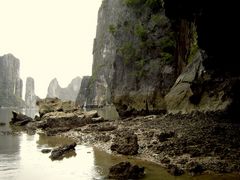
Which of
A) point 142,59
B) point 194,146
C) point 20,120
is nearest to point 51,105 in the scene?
point 20,120

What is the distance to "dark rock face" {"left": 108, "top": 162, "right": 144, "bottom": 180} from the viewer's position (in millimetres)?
13727

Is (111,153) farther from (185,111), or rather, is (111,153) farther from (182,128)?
(185,111)

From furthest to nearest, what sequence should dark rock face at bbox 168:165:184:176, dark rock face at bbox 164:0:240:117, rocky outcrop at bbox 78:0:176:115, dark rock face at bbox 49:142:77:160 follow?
rocky outcrop at bbox 78:0:176:115, dark rock face at bbox 49:142:77:160, dark rock face at bbox 164:0:240:117, dark rock face at bbox 168:165:184:176

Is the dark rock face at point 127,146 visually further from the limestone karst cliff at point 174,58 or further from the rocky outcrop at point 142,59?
the rocky outcrop at point 142,59

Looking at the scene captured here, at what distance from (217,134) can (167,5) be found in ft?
22.7

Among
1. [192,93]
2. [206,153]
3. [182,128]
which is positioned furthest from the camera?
[192,93]

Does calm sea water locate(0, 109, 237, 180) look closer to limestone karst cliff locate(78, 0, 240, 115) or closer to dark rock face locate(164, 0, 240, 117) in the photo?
dark rock face locate(164, 0, 240, 117)

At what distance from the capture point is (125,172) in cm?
1380

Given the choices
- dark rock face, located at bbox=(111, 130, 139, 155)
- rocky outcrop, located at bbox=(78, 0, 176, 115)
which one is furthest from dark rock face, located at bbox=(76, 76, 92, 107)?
dark rock face, located at bbox=(111, 130, 139, 155)

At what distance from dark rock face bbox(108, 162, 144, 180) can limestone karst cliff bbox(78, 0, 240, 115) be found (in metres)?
7.04

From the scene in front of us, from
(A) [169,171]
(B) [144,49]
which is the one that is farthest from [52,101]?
(A) [169,171]

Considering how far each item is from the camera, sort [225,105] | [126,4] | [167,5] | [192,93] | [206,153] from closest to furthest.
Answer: [206,153], [167,5], [225,105], [192,93], [126,4]

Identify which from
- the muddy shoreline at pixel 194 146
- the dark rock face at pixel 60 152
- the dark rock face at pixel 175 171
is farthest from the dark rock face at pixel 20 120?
the dark rock face at pixel 175 171

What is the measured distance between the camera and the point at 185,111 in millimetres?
32031
